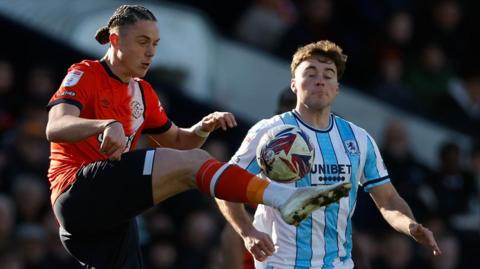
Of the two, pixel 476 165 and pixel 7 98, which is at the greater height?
pixel 476 165

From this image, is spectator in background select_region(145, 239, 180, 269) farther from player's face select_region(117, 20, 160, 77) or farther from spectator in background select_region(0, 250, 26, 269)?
player's face select_region(117, 20, 160, 77)

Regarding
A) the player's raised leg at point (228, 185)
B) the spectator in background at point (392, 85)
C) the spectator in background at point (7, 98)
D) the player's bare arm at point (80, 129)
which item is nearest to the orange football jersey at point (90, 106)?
the player's bare arm at point (80, 129)

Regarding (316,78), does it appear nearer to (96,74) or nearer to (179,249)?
(96,74)

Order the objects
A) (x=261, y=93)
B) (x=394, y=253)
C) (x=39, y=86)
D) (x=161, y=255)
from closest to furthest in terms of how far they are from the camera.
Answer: (x=161, y=255) → (x=39, y=86) → (x=394, y=253) → (x=261, y=93)

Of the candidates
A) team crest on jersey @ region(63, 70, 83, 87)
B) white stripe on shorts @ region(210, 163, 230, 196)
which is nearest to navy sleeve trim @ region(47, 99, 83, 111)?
team crest on jersey @ region(63, 70, 83, 87)

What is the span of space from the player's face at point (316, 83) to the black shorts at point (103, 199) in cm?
115

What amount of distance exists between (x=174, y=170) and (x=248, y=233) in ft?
1.93

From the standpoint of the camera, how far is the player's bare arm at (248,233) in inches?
296

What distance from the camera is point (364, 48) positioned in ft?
50.7

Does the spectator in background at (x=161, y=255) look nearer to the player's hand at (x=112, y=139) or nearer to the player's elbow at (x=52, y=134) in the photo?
the player's elbow at (x=52, y=134)

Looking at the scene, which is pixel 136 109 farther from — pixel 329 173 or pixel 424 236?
pixel 424 236

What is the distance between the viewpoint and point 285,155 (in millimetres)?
7703

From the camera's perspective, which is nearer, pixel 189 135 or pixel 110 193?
pixel 110 193

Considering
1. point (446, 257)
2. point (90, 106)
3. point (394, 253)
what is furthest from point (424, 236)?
point (446, 257)
